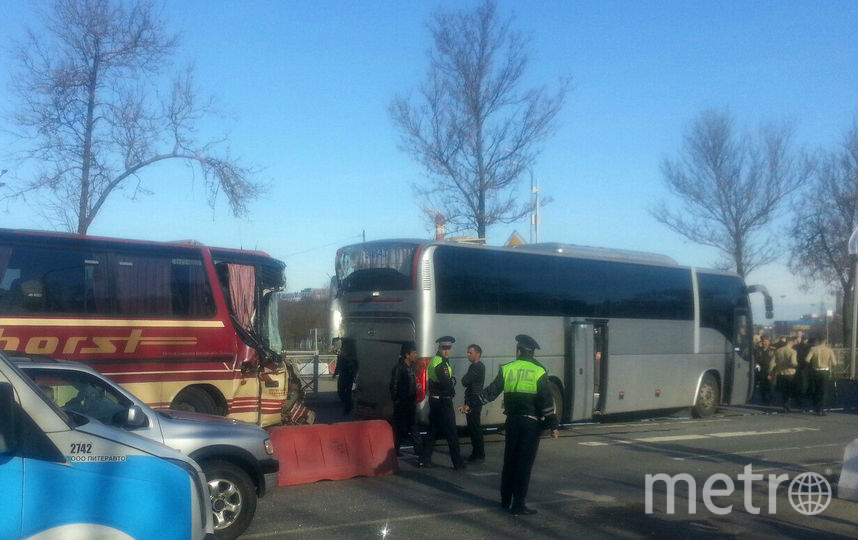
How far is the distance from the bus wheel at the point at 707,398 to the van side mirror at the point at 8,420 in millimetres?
18151

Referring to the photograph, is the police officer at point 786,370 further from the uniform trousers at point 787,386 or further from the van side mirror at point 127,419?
the van side mirror at point 127,419

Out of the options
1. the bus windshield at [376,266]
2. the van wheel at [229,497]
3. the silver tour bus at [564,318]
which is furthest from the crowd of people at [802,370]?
the van wheel at [229,497]

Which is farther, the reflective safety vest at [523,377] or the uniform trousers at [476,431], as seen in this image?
the uniform trousers at [476,431]

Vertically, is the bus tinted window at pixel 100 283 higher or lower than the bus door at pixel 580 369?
higher

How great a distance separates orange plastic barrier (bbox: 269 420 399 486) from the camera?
419 inches

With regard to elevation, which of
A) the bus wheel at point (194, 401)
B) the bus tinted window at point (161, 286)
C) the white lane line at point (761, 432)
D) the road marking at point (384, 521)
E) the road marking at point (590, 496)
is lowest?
the road marking at point (384, 521)

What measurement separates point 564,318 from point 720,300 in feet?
19.2

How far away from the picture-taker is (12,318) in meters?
11.2

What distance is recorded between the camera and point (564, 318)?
17062 mm

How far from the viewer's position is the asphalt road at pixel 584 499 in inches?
331

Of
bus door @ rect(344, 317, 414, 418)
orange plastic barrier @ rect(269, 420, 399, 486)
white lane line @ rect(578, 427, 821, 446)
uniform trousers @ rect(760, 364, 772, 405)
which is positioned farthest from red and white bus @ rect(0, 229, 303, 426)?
uniform trousers @ rect(760, 364, 772, 405)

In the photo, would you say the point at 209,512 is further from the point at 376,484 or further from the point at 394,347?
the point at 394,347

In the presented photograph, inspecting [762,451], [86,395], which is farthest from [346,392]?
[86,395]

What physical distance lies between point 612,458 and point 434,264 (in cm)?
452
